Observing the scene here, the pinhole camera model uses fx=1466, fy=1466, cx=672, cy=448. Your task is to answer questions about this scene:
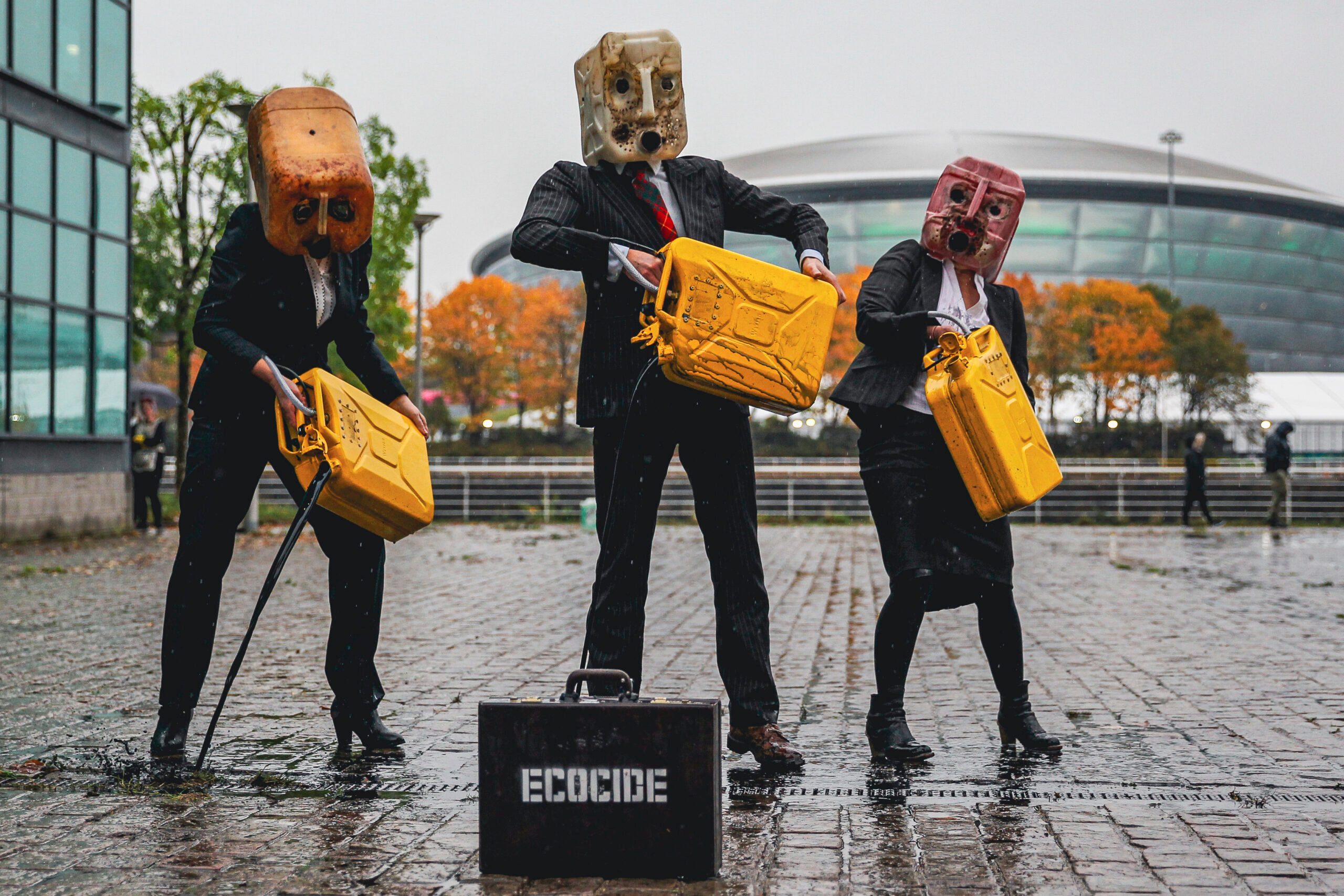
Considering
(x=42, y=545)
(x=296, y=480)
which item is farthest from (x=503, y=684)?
(x=42, y=545)

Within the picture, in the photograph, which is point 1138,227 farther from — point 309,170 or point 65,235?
point 309,170

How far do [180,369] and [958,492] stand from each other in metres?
26.8

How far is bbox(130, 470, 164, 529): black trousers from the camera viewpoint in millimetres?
19156

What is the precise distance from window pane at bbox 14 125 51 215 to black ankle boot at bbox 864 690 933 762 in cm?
1599

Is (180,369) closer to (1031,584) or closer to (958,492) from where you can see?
(1031,584)

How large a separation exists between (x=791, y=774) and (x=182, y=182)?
27670 mm

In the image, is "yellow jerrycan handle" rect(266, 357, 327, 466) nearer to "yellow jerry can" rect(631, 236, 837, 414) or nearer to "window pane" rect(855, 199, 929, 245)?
"yellow jerry can" rect(631, 236, 837, 414)

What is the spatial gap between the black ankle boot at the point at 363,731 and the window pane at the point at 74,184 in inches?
628

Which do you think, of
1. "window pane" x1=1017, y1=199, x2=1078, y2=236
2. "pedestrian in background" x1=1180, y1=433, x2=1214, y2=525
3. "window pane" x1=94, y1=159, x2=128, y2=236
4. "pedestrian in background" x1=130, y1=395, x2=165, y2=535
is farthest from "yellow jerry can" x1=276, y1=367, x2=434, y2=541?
"window pane" x1=1017, y1=199, x2=1078, y2=236

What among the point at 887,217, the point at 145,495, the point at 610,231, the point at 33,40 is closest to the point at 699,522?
the point at 610,231

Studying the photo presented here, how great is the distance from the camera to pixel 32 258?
18.0 m

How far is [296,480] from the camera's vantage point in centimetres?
445

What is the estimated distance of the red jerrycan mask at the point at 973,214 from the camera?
183 inches

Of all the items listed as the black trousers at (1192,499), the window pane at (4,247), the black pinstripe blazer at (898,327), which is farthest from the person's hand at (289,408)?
the black trousers at (1192,499)
